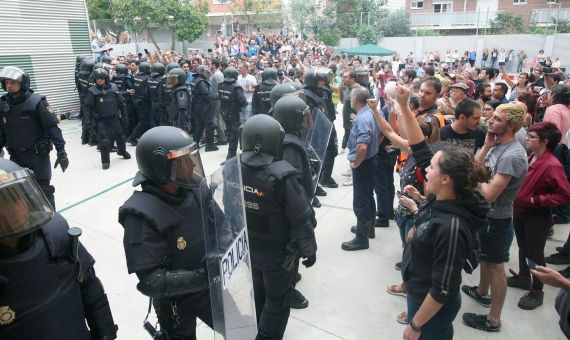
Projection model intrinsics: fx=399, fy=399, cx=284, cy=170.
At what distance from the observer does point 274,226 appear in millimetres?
2689

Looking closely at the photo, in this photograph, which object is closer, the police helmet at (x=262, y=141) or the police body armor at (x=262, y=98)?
the police helmet at (x=262, y=141)

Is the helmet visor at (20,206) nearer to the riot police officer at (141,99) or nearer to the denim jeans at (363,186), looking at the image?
the denim jeans at (363,186)

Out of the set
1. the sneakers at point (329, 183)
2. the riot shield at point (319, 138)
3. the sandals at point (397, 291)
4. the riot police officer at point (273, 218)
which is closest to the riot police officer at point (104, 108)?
the sneakers at point (329, 183)

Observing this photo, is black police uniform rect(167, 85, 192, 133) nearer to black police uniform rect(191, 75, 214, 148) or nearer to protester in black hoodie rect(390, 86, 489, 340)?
black police uniform rect(191, 75, 214, 148)

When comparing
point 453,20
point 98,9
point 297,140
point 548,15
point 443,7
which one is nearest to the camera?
point 297,140

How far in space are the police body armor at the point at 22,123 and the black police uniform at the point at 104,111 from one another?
299 centimetres

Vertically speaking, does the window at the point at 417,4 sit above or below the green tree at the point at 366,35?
above

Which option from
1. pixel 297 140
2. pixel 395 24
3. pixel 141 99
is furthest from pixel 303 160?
pixel 395 24

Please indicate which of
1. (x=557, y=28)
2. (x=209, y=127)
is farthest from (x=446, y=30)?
(x=209, y=127)

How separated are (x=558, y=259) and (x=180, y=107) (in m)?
7.09

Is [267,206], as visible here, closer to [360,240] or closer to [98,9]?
[360,240]

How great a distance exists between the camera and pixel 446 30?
3022cm

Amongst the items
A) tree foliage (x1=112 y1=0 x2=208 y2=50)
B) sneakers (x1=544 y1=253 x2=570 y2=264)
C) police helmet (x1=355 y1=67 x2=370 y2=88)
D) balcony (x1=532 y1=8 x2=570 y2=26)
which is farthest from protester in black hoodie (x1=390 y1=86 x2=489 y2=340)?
balcony (x1=532 y1=8 x2=570 y2=26)

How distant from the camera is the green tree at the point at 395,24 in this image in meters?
29.2
